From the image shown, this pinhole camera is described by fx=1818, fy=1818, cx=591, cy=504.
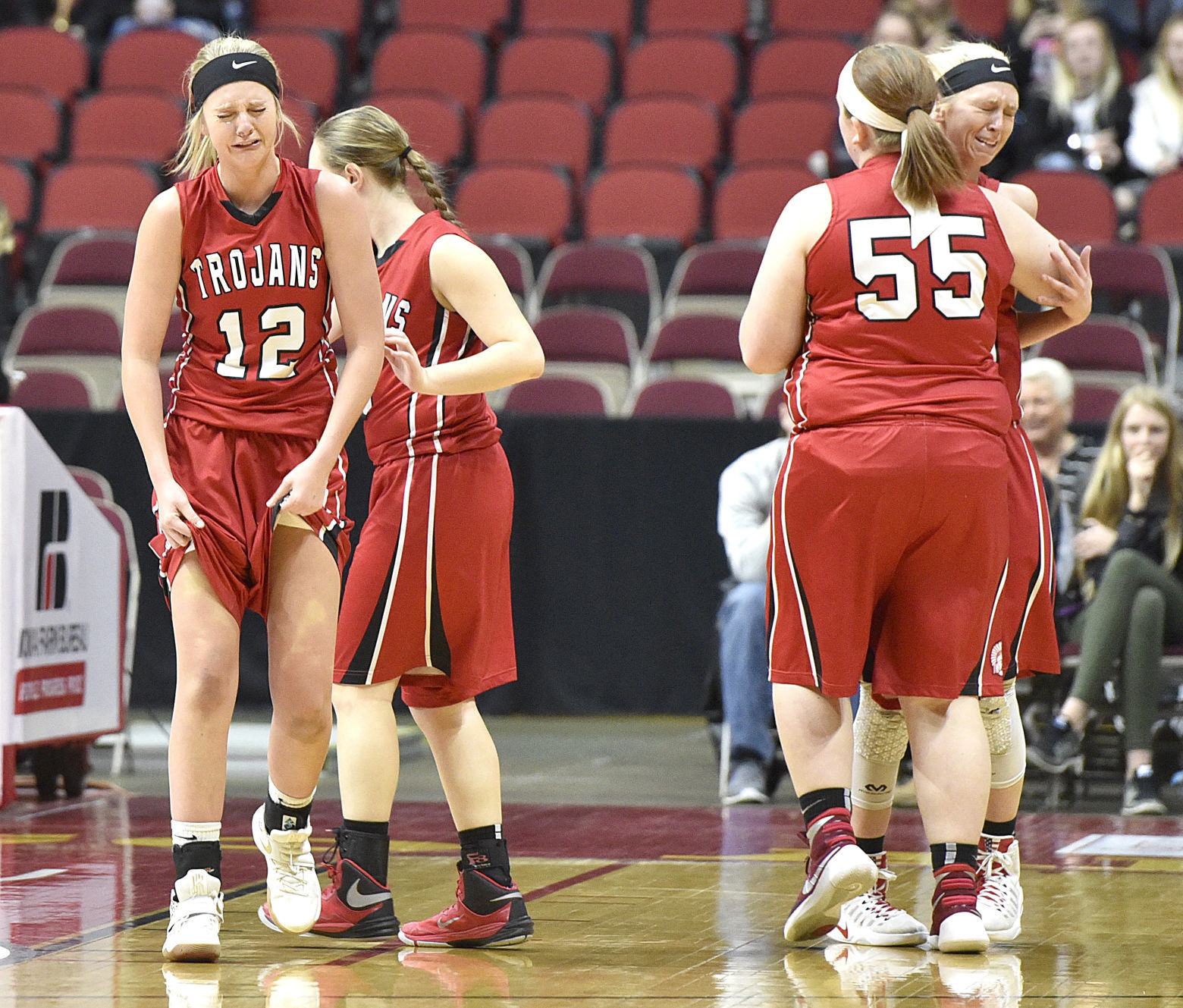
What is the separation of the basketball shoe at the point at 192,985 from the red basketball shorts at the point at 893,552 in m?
1.13

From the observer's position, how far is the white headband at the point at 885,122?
3258 mm

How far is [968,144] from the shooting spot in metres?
3.45

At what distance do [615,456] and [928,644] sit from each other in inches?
177

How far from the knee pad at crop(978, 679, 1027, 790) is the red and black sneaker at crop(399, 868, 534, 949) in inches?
38.7

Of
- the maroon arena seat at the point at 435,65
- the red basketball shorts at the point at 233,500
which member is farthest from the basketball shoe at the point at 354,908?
the maroon arena seat at the point at 435,65

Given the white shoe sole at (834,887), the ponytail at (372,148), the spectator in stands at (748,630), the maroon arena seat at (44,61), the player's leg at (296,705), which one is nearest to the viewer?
the white shoe sole at (834,887)

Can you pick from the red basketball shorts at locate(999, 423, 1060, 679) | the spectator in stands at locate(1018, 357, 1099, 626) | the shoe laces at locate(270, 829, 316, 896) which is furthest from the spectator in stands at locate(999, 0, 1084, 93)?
the shoe laces at locate(270, 829, 316, 896)

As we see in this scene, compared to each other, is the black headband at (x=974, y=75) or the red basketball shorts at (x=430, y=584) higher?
the black headband at (x=974, y=75)

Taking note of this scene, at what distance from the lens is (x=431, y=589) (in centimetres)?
345

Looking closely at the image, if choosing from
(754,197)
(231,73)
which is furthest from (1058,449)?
(754,197)

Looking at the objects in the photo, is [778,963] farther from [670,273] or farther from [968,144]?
[670,273]

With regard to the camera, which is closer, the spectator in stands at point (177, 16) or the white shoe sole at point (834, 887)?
the white shoe sole at point (834, 887)

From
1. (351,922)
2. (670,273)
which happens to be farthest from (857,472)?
(670,273)

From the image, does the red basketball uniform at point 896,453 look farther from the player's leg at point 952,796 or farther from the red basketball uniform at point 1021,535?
the red basketball uniform at point 1021,535
